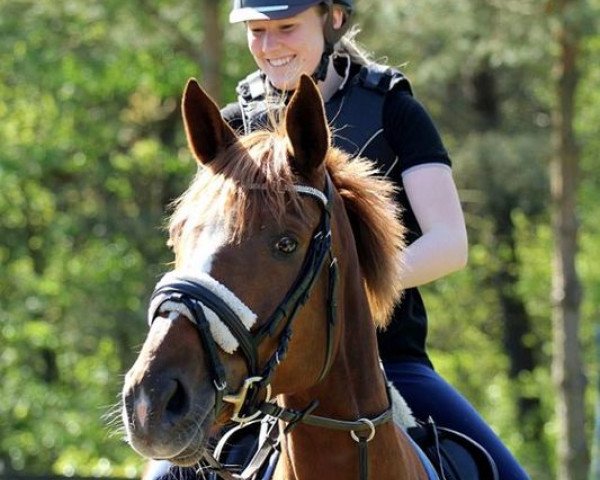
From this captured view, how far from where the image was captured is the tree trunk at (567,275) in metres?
18.0

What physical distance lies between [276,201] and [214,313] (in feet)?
1.41

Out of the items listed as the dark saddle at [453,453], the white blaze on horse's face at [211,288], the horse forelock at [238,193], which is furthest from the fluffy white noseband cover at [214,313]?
the dark saddle at [453,453]

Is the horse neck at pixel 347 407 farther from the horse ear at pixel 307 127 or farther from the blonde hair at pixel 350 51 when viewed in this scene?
the blonde hair at pixel 350 51

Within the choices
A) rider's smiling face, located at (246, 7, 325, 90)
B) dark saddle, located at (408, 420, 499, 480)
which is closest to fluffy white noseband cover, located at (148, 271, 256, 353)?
dark saddle, located at (408, 420, 499, 480)

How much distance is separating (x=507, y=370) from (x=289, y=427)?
103ft

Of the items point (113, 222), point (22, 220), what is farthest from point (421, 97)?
point (22, 220)

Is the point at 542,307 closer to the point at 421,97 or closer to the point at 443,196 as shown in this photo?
the point at 421,97

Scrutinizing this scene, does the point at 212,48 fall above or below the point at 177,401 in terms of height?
below

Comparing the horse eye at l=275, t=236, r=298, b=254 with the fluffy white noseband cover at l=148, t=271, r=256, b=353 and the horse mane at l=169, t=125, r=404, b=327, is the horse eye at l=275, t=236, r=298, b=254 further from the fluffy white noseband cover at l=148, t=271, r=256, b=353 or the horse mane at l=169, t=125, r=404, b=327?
the fluffy white noseband cover at l=148, t=271, r=256, b=353

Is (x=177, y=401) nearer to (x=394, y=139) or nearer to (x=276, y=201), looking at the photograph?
(x=276, y=201)

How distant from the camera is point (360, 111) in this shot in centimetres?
561

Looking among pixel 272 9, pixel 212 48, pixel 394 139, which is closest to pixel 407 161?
pixel 394 139

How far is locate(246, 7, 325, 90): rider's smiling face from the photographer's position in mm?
5562

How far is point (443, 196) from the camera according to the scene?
5.42 meters
